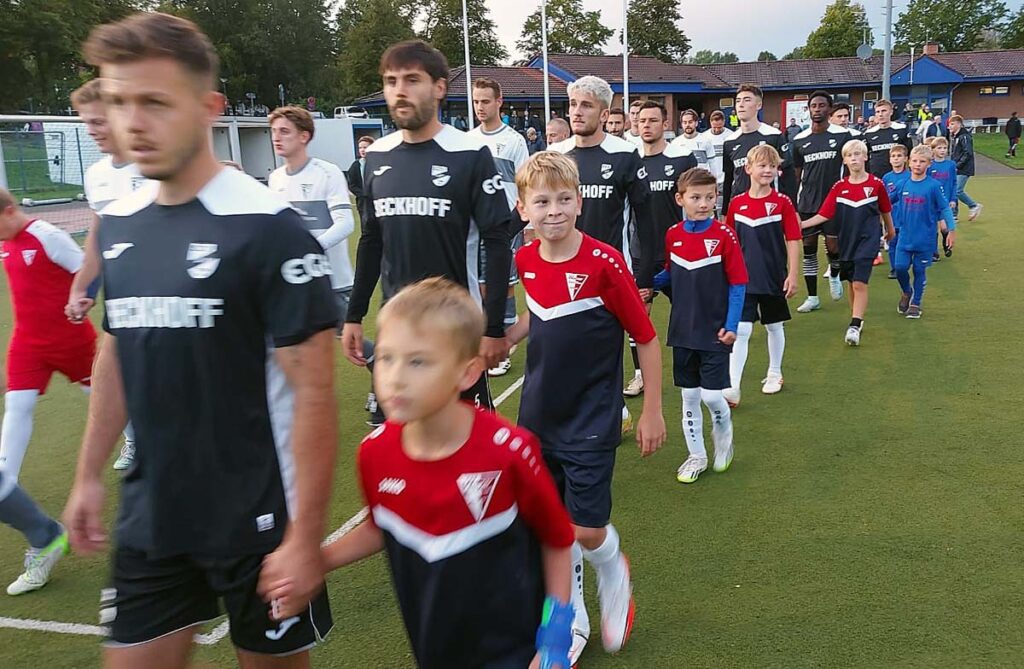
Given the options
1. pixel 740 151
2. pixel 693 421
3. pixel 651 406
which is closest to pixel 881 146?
pixel 740 151

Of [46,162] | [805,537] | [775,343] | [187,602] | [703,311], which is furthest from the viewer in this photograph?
[46,162]

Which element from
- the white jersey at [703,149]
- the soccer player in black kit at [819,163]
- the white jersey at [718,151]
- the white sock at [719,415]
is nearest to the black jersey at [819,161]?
the soccer player in black kit at [819,163]

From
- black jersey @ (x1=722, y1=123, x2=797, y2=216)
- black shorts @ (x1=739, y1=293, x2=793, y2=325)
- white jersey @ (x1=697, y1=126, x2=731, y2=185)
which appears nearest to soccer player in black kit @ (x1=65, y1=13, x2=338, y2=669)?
black shorts @ (x1=739, y1=293, x2=793, y2=325)

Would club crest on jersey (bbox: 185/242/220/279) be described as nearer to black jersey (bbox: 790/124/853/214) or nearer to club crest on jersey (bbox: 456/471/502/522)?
club crest on jersey (bbox: 456/471/502/522)

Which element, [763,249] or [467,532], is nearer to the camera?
[467,532]

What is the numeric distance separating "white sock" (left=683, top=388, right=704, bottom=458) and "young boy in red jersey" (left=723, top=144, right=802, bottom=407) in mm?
1365

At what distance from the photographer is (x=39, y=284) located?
490cm

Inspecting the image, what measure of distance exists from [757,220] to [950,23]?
105 metres

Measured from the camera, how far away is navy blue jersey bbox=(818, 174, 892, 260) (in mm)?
8367

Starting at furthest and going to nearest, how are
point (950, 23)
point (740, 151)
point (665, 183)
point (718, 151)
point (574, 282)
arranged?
point (950, 23) < point (718, 151) < point (740, 151) < point (665, 183) < point (574, 282)

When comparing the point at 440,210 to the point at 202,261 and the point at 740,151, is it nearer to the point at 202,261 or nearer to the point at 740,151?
the point at 202,261

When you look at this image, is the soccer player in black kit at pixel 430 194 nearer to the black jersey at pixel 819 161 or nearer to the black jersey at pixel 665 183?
the black jersey at pixel 665 183

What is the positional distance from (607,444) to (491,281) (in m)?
1.03

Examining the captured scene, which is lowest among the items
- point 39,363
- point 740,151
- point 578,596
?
point 578,596
